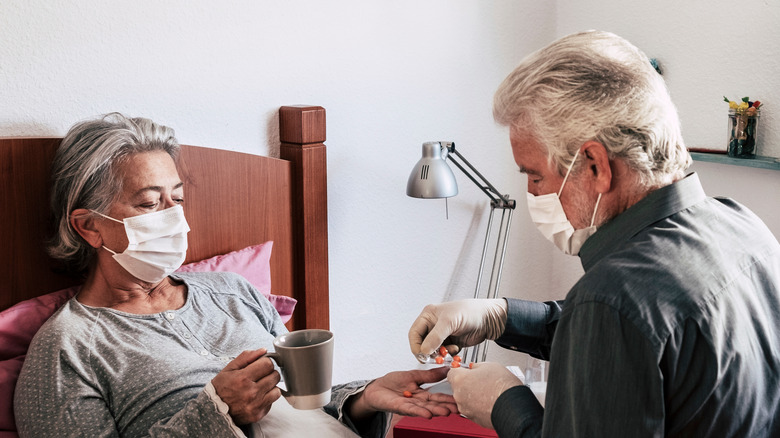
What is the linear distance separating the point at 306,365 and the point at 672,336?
1.81 feet

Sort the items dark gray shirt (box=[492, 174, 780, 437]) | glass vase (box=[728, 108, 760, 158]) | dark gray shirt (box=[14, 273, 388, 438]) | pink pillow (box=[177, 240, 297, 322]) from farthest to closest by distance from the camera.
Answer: glass vase (box=[728, 108, 760, 158]) < pink pillow (box=[177, 240, 297, 322]) < dark gray shirt (box=[14, 273, 388, 438]) < dark gray shirt (box=[492, 174, 780, 437])

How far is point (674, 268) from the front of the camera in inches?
36.2

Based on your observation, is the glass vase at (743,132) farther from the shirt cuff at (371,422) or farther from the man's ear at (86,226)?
the man's ear at (86,226)

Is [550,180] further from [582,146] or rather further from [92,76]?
[92,76]

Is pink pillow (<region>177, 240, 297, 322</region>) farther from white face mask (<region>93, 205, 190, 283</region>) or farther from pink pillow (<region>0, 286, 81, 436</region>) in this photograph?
pink pillow (<region>0, 286, 81, 436</region>)

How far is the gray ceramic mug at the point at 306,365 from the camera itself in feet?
3.67

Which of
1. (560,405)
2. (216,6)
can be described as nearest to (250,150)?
(216,6)

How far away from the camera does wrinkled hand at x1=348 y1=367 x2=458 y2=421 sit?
1.29 m

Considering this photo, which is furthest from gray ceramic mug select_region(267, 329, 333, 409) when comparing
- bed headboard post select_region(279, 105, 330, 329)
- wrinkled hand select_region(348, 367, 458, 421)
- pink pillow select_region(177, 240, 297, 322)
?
bed headboard post select_region(279, 105, 330, 329)

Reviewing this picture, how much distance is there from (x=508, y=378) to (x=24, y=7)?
46.5 inches

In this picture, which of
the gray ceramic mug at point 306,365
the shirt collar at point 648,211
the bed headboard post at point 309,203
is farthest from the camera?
the bed headboard post at point 309,203

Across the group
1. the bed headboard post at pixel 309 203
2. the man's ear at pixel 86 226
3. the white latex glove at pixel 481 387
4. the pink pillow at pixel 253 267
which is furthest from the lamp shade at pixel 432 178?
the man's ear at pixel 86 226

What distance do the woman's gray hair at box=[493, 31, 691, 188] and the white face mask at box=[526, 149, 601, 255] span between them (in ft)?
0.28

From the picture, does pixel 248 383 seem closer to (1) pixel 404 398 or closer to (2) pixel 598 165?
(1) pixel 404 398
